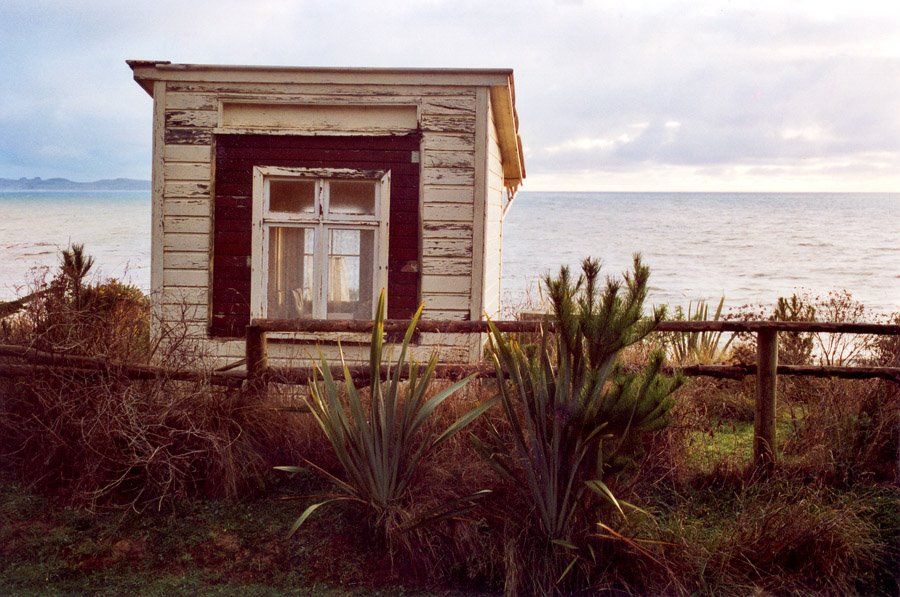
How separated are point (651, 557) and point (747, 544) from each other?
673 mm

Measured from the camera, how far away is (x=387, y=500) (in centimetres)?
480

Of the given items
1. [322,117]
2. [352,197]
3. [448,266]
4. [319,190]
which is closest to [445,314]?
[448,266]

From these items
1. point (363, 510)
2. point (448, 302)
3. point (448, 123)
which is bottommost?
point (363, 510)

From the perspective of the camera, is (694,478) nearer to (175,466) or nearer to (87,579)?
(175,466)

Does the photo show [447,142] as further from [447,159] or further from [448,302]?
[448,302]

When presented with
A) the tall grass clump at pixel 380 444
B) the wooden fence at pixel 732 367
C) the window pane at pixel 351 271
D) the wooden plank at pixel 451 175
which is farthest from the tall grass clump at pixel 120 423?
the wooden plank at pixel 451 175

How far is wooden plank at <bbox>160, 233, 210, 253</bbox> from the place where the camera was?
7.84 meters

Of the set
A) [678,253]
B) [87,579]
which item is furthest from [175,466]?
[678,253]

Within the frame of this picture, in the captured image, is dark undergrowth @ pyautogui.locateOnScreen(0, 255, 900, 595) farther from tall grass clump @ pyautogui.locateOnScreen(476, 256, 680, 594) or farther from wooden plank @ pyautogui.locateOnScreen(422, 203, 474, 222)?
wooden plank @ pyautogui.locateOnScreen(422, 203, 474, 222)

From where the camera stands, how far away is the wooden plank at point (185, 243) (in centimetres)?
784

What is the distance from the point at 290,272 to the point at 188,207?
1139 mm

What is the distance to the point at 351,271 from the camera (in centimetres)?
788

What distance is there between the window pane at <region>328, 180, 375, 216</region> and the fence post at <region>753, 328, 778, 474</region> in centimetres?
374

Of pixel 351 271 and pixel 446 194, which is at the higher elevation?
pixel 446 194
